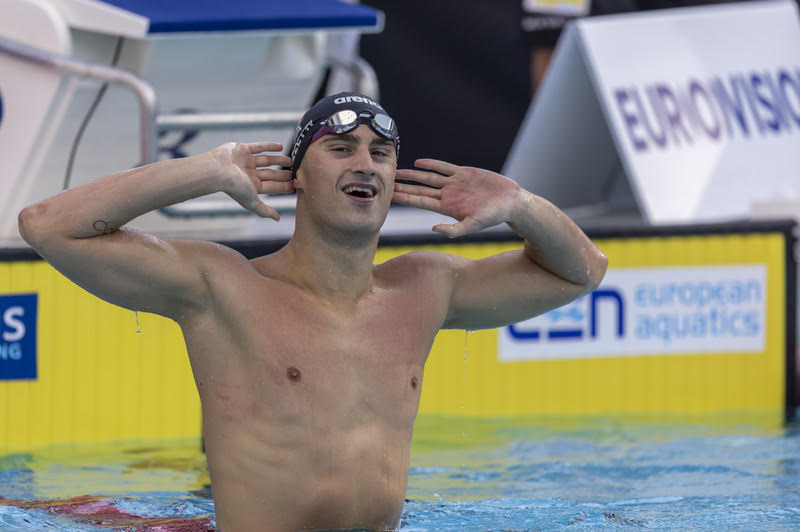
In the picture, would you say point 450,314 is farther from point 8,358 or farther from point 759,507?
point 8,358

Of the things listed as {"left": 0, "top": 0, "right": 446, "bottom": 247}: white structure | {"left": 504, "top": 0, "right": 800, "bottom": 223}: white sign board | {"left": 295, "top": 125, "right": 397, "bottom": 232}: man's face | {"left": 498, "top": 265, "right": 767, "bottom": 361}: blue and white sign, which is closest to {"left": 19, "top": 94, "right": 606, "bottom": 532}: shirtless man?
{"left": 295, "top": 125, "right": 397, "bottom": 232}: man's face

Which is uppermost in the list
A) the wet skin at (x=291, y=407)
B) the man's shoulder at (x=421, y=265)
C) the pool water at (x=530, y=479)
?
the man's shoulder at (x=421, y=265)

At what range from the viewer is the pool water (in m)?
3.78

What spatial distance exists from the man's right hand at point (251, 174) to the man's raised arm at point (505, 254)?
0.31m

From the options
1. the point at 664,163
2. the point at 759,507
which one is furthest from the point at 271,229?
the point at 759,507

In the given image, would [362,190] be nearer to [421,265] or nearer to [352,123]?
[352,123]

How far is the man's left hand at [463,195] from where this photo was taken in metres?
3.05

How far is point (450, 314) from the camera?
3.32 meters

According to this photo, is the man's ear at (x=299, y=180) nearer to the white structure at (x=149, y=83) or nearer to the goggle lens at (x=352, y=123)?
the goggle lens at (x=352, y=123)

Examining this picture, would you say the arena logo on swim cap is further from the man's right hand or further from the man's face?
the man's right hand

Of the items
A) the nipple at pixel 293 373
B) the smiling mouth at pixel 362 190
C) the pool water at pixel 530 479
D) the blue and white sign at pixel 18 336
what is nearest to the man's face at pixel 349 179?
the smiling mouth at pixel 362 190

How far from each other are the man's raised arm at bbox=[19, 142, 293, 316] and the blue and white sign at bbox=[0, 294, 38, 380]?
7.44 ft

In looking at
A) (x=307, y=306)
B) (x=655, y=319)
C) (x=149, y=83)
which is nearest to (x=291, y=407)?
(x=307, y=306)

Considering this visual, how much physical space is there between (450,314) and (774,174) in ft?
13.2
